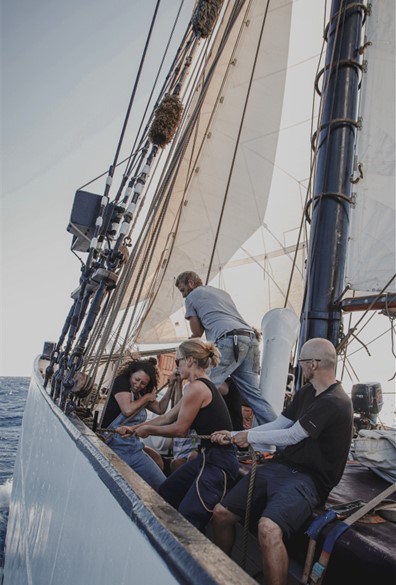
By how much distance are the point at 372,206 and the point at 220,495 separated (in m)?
3.35

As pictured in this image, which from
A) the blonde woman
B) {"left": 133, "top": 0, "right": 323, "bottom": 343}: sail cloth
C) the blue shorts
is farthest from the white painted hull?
{"left": 133, "top": 0, "right": 323, "bottom": 343}: sail cloth

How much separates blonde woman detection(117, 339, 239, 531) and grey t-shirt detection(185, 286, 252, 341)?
0.67 meters

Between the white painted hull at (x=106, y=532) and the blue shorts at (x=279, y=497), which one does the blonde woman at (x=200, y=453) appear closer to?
the blue shorts at (x=279, y=497)

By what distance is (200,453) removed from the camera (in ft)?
7.07

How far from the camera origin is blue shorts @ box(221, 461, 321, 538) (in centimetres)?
161

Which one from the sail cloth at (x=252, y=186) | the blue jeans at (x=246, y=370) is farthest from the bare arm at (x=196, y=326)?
the sail cloth at (x=252, y=186)

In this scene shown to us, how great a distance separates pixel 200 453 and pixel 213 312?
1.23 m

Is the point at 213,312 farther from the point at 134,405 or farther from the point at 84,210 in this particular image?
the point at 84,210

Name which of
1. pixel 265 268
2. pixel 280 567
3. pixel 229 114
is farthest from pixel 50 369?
pixel 229 114

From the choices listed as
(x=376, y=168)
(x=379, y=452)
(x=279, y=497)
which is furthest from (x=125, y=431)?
(x=376, y=168)

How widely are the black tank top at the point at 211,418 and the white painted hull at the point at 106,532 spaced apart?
62 cm

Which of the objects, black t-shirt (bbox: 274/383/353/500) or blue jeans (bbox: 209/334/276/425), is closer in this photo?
black t-shirt (bbox: 274/383/353/500)

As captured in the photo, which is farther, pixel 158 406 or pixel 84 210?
pixel 84 210

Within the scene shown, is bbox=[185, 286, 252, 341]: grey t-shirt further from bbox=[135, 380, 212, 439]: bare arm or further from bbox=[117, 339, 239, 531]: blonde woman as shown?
bbox=[135, 380, 212, 439]: bare arm
